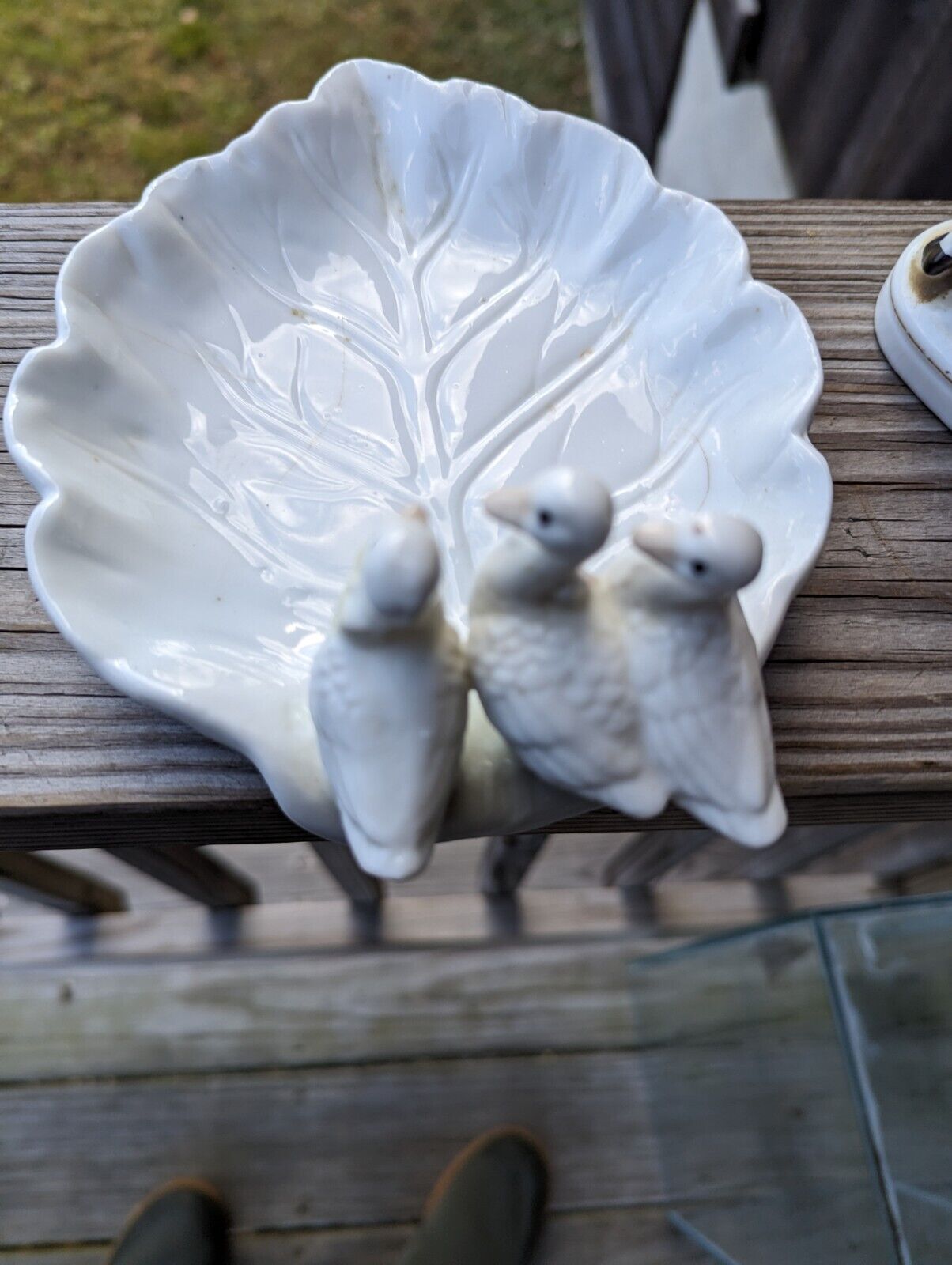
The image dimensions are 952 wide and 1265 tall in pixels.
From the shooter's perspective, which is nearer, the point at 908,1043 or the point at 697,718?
the point at 697,718

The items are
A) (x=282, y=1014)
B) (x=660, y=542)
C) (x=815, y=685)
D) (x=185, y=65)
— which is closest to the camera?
(x=660, y=542)

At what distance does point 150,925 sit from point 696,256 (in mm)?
834

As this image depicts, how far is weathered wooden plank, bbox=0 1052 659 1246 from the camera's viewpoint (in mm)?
918

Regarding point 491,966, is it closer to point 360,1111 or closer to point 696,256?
point 360,1111

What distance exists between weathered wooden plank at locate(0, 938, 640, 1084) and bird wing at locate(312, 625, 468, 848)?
0.71 metres

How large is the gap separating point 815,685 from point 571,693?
0.76ft

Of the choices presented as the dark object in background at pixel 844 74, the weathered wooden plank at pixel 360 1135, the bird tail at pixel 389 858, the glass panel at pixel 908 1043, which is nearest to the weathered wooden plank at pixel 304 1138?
the weathered wooden plank at pixel 360 1135

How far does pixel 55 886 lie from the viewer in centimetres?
85

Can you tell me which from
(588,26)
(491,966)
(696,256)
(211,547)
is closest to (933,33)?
(696,256)

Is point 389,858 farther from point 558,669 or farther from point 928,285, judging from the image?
point 928,285

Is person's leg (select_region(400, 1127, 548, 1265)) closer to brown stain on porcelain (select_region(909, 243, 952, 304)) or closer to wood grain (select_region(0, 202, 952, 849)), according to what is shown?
wood grain (select_region(0, 202, 952, 849))

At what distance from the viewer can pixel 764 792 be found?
12.9 inches

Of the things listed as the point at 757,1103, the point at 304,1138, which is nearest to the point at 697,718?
the point at 757,1103

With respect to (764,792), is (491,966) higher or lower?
lower
